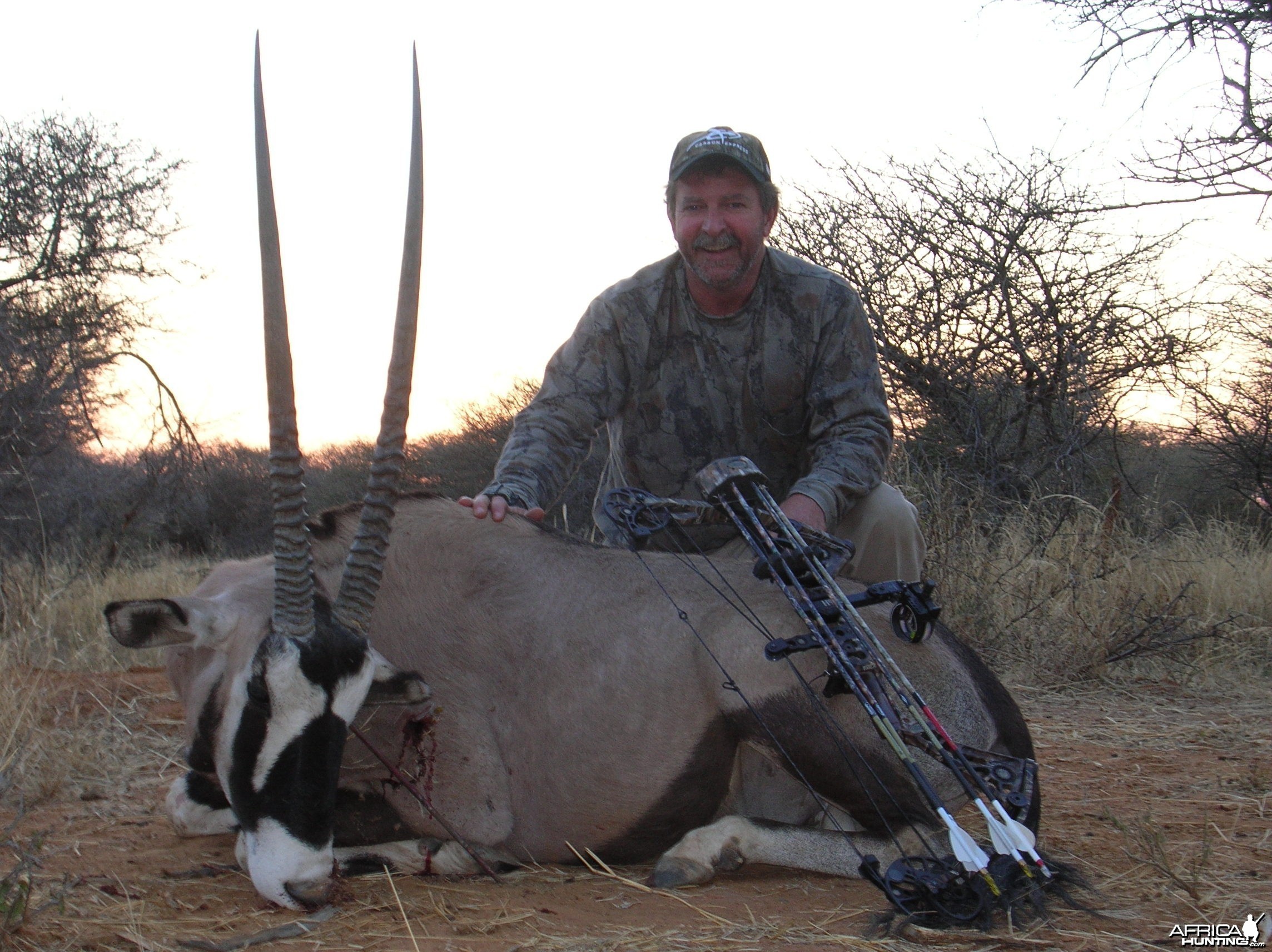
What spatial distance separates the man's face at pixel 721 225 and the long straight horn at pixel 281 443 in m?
2.13

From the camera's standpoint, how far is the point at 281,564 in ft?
9.15

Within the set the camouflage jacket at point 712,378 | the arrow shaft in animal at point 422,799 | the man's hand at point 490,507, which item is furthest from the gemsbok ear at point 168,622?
the camouflage jacket at point 712,378

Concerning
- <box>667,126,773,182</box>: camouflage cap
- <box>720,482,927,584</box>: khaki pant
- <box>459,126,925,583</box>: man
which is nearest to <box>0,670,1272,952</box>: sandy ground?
<box>720,482,927,584</box>: khaki pant

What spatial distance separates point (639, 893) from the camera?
295 centimetres

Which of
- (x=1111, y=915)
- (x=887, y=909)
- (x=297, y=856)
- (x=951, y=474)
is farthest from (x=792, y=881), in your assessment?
(x=951, y=474)

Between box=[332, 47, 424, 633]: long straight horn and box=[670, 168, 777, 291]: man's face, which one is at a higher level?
box=[670, 168, 777, 291]: man's face

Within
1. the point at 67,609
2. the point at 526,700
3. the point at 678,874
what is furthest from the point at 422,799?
the point at 67,609

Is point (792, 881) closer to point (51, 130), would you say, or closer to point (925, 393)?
point (925, 393)

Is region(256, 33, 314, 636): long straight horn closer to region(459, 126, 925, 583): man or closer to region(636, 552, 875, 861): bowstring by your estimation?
region(636, 552, 875, 861): bowstring

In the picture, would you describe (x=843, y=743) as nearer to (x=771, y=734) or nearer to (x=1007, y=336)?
(x=771, y=734)

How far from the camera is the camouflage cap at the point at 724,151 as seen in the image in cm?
441

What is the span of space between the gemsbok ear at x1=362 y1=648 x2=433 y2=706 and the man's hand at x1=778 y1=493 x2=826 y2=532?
956 millimetres

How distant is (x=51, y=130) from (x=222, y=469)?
19.0 feet

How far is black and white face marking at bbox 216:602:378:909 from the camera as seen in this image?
2.67 m
